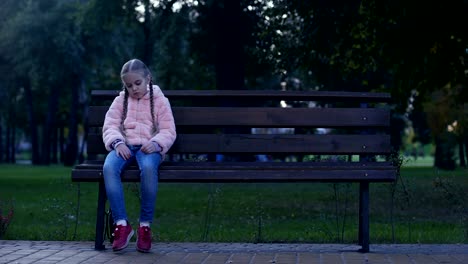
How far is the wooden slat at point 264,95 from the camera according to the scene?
7.56 metres

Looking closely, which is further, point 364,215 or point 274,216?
point 274,216

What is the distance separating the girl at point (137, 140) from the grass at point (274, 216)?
1.38 metres

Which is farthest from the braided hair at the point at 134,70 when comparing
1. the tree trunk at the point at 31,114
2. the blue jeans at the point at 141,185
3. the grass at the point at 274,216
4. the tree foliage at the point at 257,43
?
the tree trunk at the point at 31,114

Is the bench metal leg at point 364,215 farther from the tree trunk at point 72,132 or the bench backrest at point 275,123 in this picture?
the tree trunk at point 72,132

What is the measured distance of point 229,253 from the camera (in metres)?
7.26

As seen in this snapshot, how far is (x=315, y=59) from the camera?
74.0ft

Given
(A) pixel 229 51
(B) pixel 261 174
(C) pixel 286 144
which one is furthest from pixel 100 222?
(A) pixel 229 51

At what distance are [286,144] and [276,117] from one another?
24 cm

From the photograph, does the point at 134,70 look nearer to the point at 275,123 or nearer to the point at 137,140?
the point at 137,140

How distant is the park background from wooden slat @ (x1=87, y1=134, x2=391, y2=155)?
3.09ft

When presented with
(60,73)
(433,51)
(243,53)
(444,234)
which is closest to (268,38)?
(243,53)

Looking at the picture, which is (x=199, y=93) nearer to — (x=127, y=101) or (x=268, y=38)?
(x=127, y=101)

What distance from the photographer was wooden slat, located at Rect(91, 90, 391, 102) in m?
7.56

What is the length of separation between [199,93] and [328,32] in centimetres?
1375
